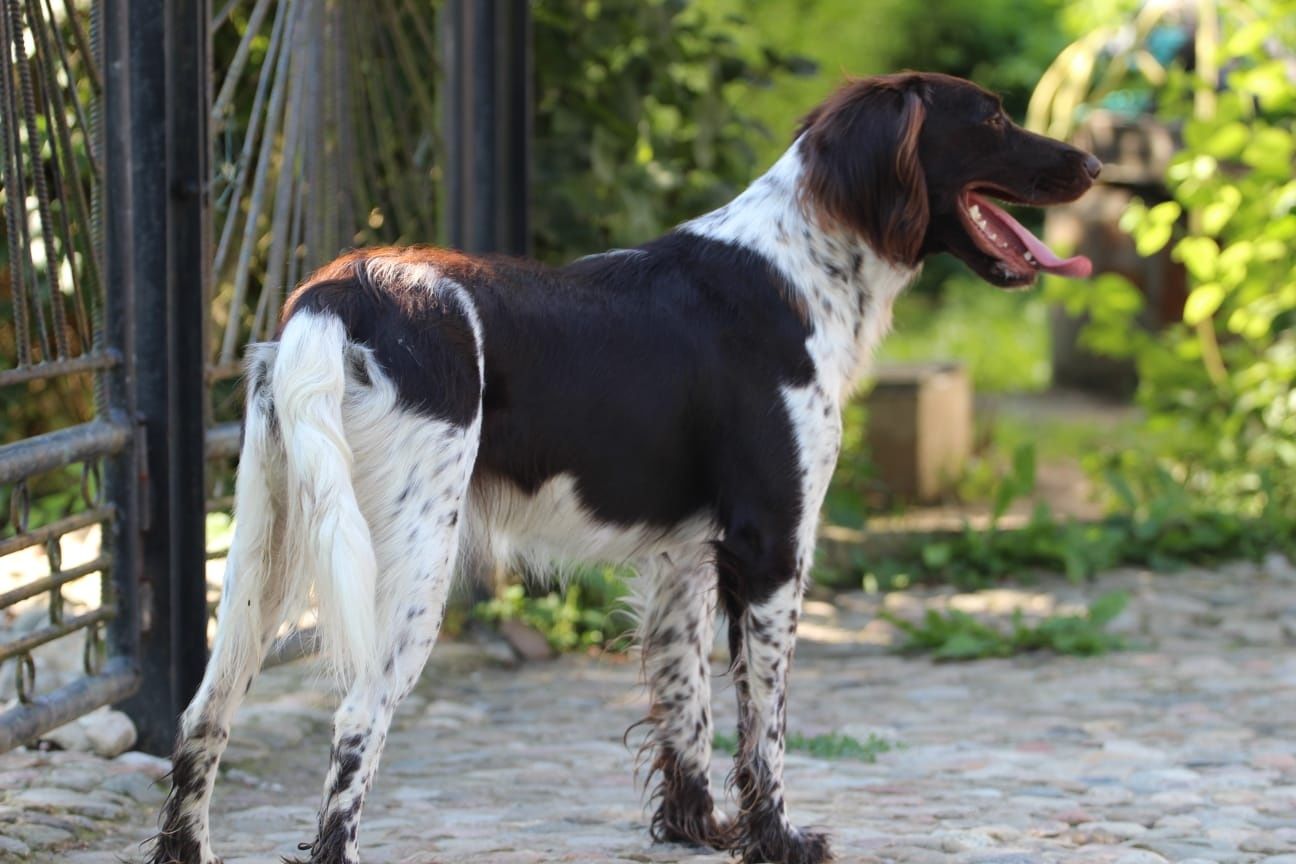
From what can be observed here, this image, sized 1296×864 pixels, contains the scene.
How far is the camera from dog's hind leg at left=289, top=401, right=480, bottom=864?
10.3 ft

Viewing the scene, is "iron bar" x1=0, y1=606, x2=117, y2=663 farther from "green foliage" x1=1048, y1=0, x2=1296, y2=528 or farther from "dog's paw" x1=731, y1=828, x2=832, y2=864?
"green foliage" x1=1048, y1=0, x2=1296, y2=528

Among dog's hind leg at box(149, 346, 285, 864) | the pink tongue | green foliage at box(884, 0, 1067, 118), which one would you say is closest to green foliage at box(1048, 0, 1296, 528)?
the pink tongue

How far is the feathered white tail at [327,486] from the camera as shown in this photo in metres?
2.95

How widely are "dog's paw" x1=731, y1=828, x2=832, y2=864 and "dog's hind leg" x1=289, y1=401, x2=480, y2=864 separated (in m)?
0.91

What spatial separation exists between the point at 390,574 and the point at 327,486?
0.27m

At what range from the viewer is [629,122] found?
6746 millimetres

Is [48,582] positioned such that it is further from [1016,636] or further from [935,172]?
[1016,636]

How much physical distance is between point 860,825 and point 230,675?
61.3 inches

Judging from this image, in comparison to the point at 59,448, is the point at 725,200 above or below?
above

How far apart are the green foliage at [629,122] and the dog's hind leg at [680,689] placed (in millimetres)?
2870

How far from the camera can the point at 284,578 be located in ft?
10.7

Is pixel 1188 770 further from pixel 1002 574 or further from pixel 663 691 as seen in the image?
pixel 1002 574

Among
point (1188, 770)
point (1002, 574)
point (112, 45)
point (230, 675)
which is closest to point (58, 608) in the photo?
point (230, 675)

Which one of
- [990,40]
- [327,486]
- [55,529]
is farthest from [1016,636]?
[990,40]
